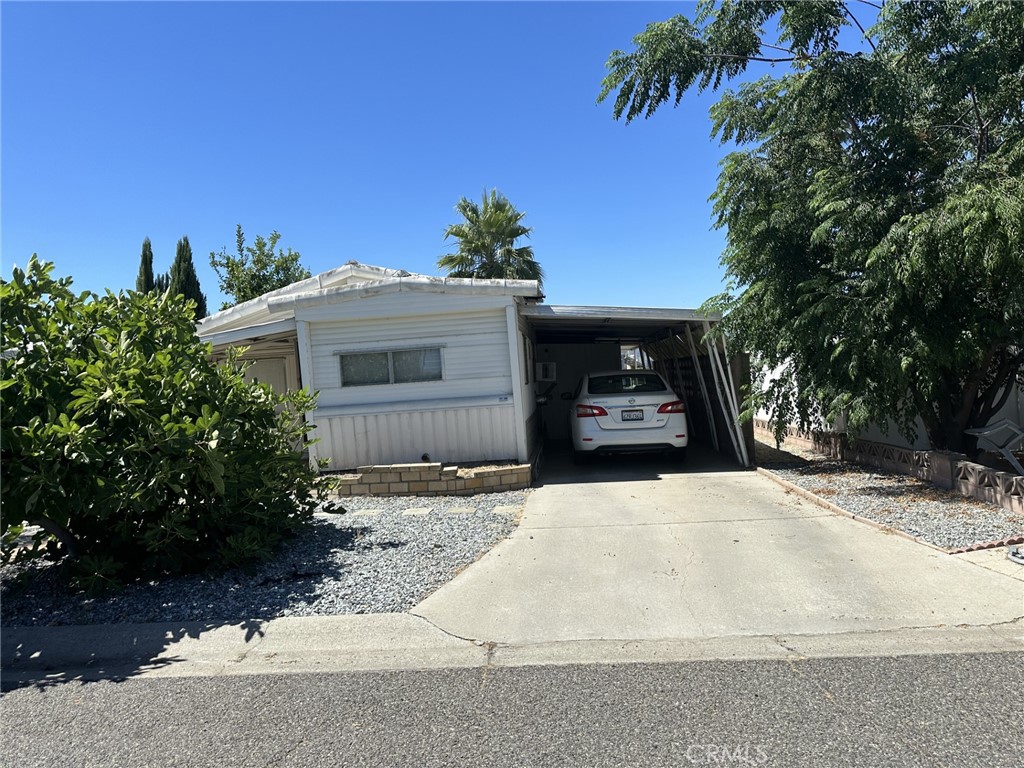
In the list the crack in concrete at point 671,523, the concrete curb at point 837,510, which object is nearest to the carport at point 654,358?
the concrete curb at point 837,510

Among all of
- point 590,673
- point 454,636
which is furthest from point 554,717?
point 454,636

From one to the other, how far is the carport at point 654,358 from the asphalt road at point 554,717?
645 cm

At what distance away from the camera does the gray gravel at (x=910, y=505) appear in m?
5.81

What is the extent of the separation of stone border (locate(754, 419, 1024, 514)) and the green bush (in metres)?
6.98

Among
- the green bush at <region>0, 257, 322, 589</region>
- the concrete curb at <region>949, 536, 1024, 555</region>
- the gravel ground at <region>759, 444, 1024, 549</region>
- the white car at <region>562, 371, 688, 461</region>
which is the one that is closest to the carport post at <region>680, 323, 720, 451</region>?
the gravel ground at <region>759, 444, 1024, 549</region>

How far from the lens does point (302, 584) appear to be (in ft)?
17.3

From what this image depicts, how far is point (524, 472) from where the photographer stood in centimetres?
889

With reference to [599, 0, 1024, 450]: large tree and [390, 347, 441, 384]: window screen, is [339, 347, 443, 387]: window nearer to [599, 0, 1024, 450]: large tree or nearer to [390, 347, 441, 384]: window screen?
[390, 347, 441, 384]: window screen

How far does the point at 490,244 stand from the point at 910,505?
1626 centimetres

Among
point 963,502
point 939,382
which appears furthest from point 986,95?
point 963,502

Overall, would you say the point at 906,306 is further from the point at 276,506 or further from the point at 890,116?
the point at 276,506

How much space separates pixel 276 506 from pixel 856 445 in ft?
27.1

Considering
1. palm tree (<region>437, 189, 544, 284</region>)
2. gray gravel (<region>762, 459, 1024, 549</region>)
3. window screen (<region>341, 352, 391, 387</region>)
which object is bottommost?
gray gravel (<region>762, 459, 1024, 549</region>)

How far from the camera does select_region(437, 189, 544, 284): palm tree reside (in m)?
21.2
